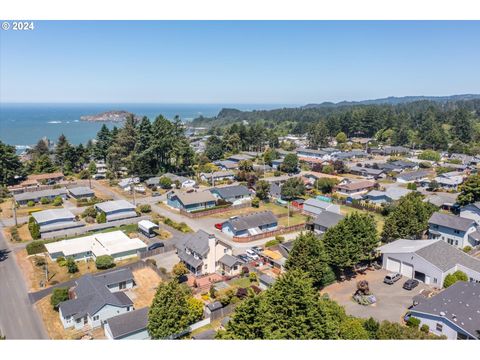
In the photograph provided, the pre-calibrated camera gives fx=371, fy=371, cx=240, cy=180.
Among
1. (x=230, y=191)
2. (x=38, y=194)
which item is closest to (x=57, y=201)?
(x=38, y=194)

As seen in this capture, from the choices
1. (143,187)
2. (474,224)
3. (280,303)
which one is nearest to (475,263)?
(474,224)

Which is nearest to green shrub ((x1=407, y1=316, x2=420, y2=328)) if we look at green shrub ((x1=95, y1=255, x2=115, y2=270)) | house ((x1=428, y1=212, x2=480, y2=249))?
house ((x1=428, y1=212, x2=480, y2=249))

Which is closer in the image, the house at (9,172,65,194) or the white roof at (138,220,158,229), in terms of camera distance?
the white roof at (138,220,158,229)

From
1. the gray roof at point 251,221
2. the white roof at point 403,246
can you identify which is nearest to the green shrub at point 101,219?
the gray roof at point 251,221

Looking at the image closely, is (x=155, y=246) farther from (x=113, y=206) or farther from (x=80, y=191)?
(x=80, y=191)

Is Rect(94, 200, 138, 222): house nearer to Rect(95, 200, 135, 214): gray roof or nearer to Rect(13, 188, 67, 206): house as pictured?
Rect(95, 200, 135, 214): gray roof

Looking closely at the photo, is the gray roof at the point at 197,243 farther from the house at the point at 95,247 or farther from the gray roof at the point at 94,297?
the gray roof at the point at 94,297

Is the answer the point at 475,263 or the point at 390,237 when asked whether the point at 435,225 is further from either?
the point at 475,263

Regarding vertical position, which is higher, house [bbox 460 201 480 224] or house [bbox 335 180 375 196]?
house [bbox 460 201 480 224]
